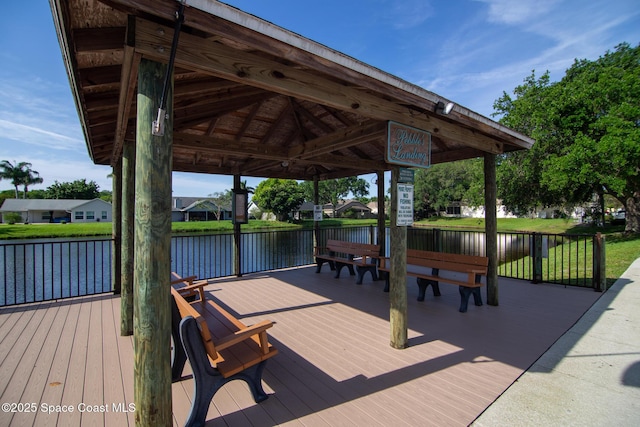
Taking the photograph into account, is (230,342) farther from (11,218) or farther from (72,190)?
(72,190)

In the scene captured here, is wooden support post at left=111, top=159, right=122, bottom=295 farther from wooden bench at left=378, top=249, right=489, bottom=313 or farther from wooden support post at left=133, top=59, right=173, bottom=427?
wooden bench at left=378, top=249, right=489, bottom=313

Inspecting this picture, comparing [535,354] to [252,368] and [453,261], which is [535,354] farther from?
[252,368]

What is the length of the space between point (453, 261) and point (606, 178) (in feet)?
34.0

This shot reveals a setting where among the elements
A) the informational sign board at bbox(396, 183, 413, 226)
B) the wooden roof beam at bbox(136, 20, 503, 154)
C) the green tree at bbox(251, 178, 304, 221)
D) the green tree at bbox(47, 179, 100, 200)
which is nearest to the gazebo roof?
the wooden roof beam at bbox(136, 20, 503, 154)

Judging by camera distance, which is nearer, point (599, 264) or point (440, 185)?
point (599, 264)

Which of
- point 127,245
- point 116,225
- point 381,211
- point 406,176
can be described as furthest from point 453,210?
point 127,245

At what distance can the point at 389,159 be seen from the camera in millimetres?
3092

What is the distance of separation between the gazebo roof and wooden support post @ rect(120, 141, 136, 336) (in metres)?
0.33

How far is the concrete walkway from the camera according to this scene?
217 cm

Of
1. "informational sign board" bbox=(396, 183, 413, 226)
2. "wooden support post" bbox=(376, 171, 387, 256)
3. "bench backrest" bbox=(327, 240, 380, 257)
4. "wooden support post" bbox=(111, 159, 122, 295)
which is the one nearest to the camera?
"informational sign board" bbox=(396, 183, 413, 226)

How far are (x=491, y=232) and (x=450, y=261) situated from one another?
31.0 inches

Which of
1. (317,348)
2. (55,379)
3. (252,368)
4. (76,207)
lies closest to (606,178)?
(317,348)

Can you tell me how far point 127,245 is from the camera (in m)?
3.60

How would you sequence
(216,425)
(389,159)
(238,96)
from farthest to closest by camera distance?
(238,96)
(389,159)
(216,425)
